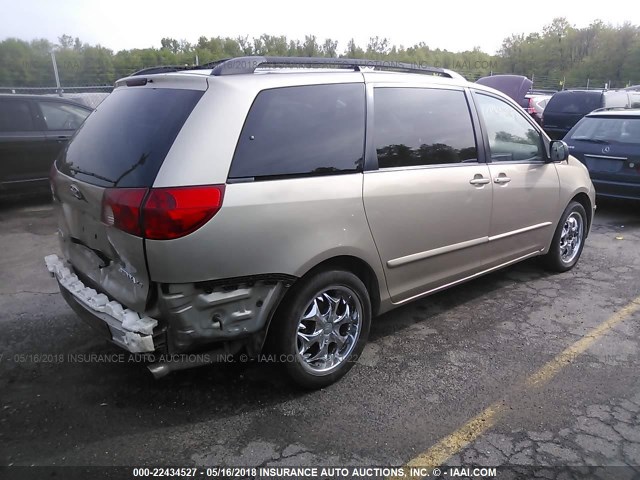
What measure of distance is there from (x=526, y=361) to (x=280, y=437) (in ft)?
5.80

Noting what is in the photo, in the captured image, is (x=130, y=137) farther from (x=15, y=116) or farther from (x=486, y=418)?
(x=15, y=116)

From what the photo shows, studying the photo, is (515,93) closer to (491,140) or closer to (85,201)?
(491,140)

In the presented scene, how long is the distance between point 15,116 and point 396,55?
167ft

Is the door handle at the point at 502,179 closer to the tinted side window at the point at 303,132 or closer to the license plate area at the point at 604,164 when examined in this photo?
the tinted side window at the point at 303,132

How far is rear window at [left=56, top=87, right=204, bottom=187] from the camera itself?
245 cm

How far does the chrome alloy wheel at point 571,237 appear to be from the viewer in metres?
4.91

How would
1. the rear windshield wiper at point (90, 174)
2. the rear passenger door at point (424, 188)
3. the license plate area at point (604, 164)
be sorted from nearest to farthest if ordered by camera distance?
1. the rear windshield wiper at point (90, 174)
2. the rear passenger door at point (424, 188)
3. the license plate area at point (604, 164)

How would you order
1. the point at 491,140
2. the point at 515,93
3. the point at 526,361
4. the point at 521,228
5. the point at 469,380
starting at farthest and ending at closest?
the point at 515,93 → the point at 521,228 → the point at 491,140 → the point at 526,361 → the point at 469,380

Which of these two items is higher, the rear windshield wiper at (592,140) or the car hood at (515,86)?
the car hood at (515,86)

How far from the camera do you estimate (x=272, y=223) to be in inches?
99.5

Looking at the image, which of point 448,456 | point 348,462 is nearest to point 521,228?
point 448,456

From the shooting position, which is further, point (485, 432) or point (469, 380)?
point (469, 380)

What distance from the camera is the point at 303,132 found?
2.77m

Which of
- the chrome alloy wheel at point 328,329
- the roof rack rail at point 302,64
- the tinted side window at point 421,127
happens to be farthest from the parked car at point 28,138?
the chrome alloy wheel at point 328,329
